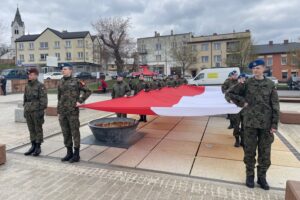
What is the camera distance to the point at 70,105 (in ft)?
16.8

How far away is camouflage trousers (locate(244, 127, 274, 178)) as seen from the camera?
3947 millimetres

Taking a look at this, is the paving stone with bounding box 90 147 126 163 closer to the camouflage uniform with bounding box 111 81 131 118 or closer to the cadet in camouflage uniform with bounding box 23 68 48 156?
the cadet in camouflage uniform with bounding box 23 68 48 156

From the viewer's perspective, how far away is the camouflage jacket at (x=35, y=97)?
549cm

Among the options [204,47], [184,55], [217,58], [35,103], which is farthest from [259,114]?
[204,47]

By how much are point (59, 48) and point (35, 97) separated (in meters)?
62.0

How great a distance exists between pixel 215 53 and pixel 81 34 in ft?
105

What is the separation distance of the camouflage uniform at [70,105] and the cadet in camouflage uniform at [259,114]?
9.97 ft

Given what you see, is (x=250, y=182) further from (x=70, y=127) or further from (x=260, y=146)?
(x=70, y=127)

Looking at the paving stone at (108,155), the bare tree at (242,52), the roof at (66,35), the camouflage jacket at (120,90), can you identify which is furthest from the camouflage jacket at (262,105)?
the roof at (66,35)

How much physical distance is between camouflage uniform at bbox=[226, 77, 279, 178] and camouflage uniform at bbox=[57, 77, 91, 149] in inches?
120

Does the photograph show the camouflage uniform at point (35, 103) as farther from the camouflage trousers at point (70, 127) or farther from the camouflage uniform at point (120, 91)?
the camouflage uniform at point (120, 91)

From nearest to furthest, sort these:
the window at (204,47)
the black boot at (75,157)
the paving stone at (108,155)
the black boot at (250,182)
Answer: the black boot at (250,182) < the black boot at (75,157) < the paving stone at (108,155) < the window at (204,47)

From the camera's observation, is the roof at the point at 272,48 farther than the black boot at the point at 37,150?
Yes

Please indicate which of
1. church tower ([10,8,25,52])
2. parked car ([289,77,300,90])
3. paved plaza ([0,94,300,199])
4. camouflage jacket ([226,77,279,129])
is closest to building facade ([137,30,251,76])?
parked car ([289,77,300,90])
